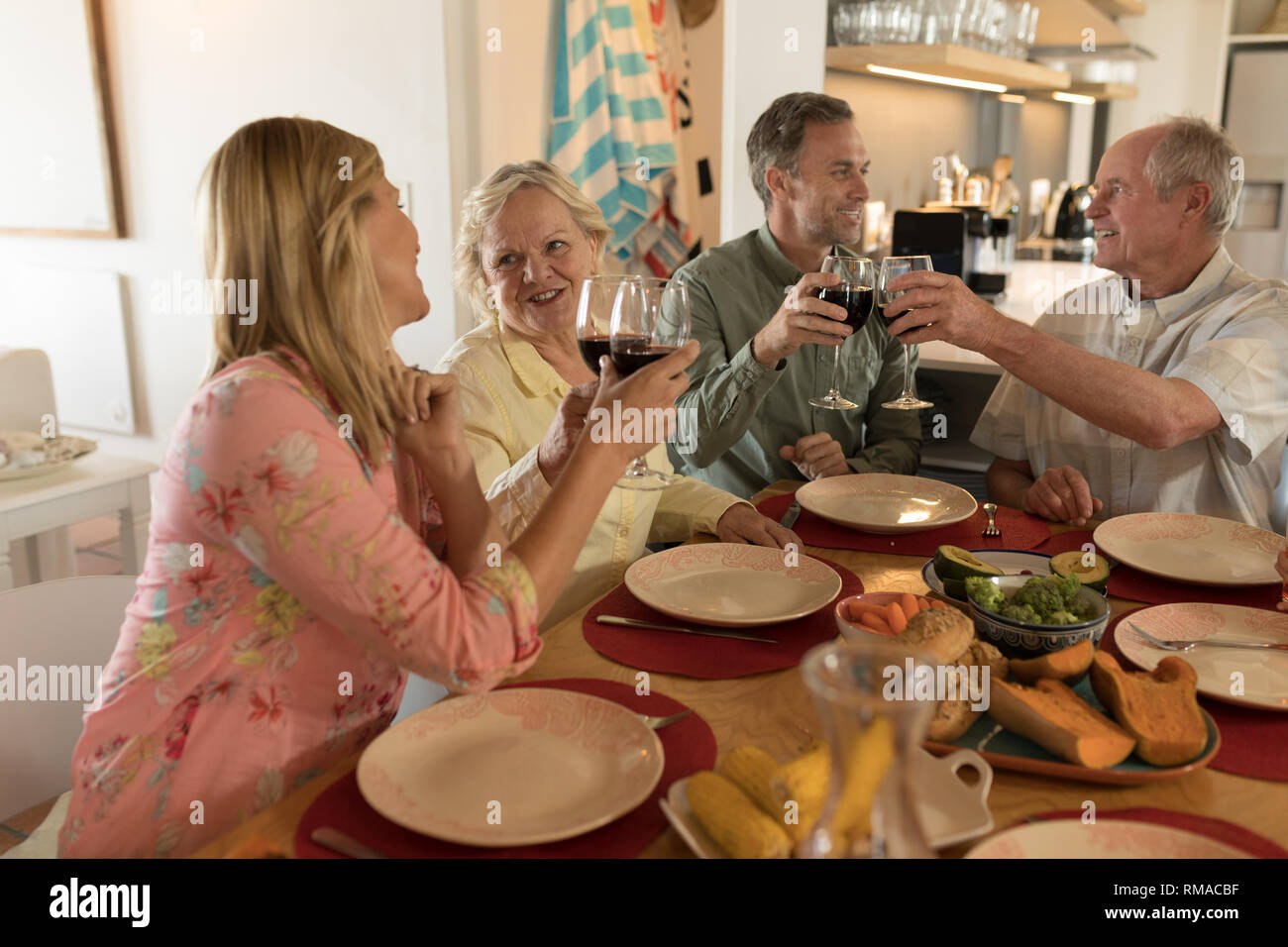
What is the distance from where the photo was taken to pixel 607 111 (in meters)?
3.31

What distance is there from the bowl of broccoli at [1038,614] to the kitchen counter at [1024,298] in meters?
1.11

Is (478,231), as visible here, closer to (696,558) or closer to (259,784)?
(696,558)

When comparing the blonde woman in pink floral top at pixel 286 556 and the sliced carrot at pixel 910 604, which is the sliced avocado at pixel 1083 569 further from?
the blonde woman in pink floral top at pixel 286 556

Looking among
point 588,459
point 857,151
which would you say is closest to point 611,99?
point 857,151

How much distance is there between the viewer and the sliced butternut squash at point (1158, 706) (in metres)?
0.97

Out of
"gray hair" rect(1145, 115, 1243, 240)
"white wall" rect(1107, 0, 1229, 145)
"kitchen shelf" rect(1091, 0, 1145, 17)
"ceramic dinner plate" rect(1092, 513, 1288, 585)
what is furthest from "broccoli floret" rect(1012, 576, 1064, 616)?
"white wall" rect(1107, 0, 1229, 145)

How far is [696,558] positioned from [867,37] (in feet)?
7.70

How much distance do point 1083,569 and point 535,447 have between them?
2.72 ft

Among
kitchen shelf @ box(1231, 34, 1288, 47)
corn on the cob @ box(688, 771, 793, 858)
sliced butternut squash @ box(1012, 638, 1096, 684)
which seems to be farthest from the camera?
kitchen shelf @ box(1231, 34, 1288, 47)

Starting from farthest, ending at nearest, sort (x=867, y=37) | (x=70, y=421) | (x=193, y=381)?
(x=70, y=421)
(x=193, y=381)
(x=867, y=37)

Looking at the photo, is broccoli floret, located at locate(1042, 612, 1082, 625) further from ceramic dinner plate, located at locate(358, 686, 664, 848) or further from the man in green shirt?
the man in green shirt

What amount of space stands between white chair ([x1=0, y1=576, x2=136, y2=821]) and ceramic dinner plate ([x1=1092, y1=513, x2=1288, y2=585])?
1442mm

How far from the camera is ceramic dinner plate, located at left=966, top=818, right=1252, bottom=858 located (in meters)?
0.83
